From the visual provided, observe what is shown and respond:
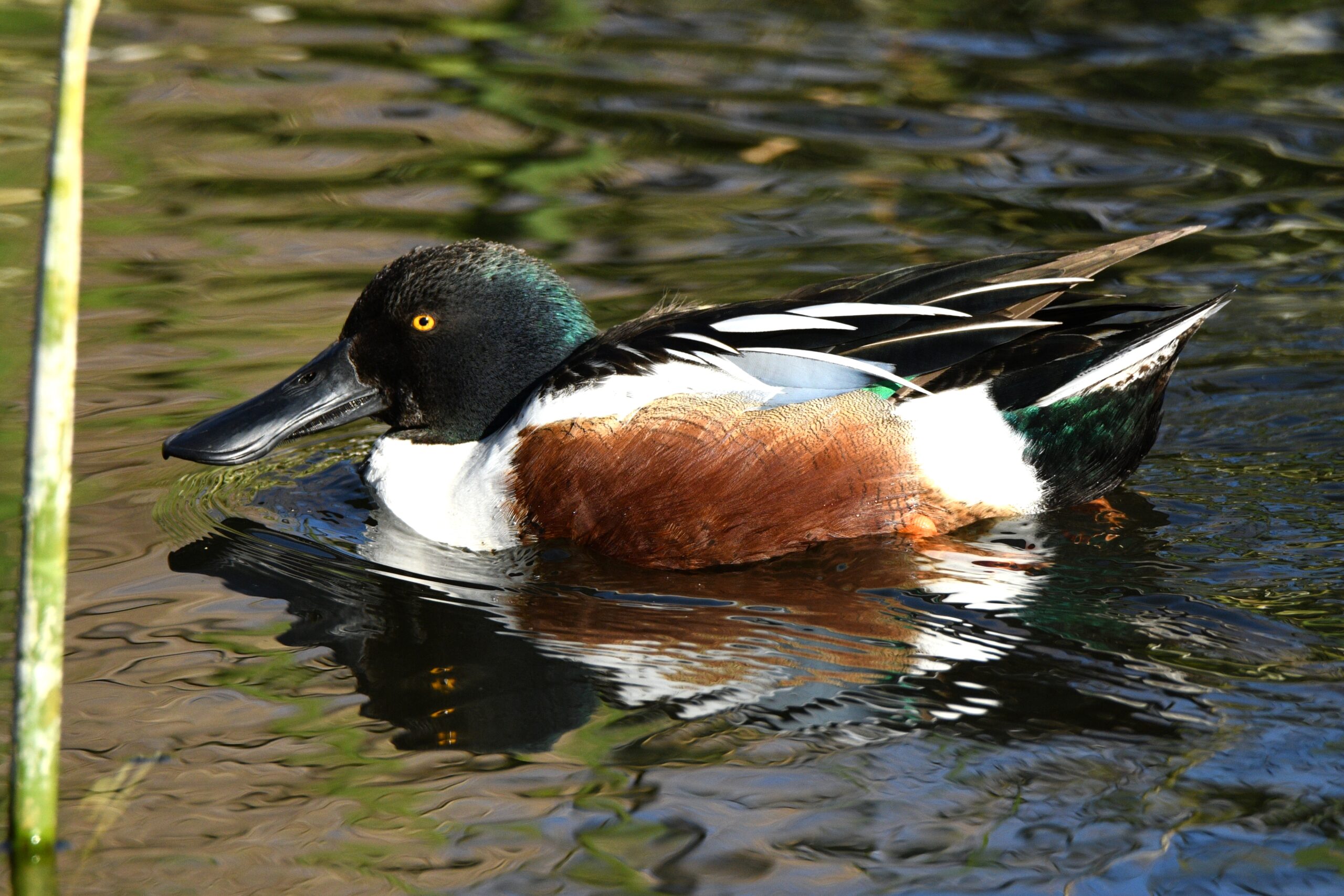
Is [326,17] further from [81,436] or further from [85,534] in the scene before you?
[85,534]

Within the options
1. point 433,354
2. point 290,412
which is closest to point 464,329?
point 433,354

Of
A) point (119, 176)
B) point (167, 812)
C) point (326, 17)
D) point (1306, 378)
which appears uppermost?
point (326, 17)

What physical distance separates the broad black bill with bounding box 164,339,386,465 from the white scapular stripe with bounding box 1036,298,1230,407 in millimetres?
2148

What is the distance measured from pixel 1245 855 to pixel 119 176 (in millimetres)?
6455

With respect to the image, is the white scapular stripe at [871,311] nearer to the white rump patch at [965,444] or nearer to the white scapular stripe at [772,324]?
the white scapular stripe at [772,324]

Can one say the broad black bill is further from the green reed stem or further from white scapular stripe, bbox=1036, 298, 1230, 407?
the green reed stem

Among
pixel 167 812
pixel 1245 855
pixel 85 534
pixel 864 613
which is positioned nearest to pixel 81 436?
pixel 85 534

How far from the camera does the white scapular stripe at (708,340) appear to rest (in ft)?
14.6

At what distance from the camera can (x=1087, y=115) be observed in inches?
327

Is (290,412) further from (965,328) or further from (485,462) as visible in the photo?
(965,328)

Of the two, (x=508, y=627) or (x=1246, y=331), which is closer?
(x=508, y=627)

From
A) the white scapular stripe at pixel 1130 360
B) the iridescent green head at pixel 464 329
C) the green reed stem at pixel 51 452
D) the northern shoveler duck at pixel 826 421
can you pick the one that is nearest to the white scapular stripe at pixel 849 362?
the northern shoveler duck at pixel 826 421

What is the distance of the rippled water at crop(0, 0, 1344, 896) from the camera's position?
10.2 ft

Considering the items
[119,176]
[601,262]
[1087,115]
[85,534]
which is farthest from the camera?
[1087,115]
